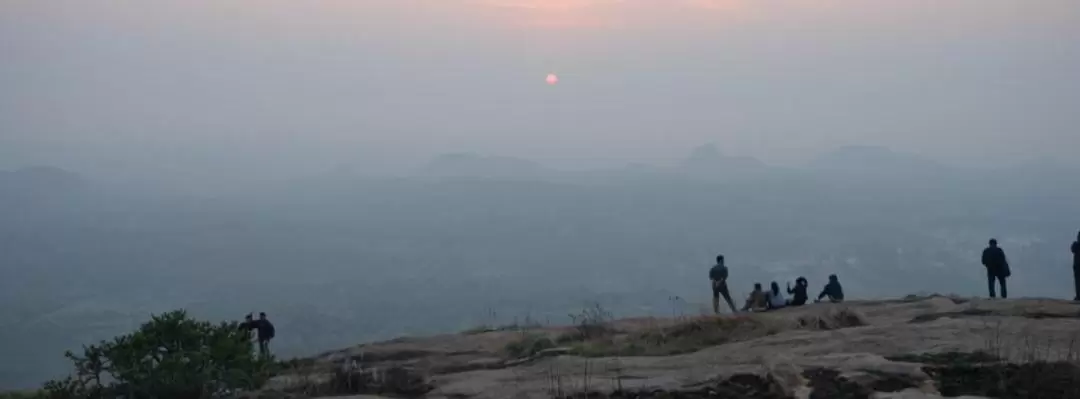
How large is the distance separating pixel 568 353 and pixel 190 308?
529ft

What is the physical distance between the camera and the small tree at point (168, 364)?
36.7 feet

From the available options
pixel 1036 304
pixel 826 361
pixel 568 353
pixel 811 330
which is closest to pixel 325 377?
pixel 568 353

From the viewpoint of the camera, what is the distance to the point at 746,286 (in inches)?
6344

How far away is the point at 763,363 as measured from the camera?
9.98m

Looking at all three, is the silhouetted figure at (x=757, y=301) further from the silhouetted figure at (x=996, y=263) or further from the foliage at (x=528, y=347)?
the foliage at (x=528, y=347)

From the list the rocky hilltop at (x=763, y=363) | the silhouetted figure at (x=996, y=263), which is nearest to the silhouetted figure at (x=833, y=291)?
the silhouetted figure at (x=996, y=263)

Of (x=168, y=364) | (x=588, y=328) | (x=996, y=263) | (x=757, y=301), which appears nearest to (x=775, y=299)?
(x=757, y=301)

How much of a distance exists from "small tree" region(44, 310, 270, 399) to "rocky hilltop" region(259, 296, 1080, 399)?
62 cm

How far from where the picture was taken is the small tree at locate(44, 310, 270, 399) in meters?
11.2

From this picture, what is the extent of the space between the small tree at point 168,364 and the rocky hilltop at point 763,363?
0.62m

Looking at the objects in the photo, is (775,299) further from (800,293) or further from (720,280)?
(720,280)

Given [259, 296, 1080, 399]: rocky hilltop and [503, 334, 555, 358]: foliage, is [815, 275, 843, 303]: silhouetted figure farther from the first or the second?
[503, 334, 555, 358]: foliage

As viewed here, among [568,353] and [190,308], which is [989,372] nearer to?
[568,353]

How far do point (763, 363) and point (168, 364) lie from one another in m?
7.14
